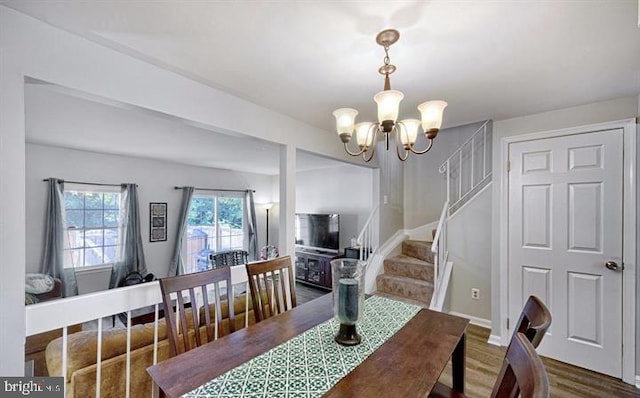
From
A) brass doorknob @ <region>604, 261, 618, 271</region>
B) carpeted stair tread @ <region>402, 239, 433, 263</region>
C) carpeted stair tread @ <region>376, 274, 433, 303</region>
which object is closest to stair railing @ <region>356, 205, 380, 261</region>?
carpeted stair tread @ <region>376, 274, 433, 303</region>

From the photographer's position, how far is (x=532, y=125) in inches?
106

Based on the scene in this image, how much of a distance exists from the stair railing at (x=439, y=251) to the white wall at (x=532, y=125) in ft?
1.63

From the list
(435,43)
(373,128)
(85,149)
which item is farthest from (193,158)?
(435,43)

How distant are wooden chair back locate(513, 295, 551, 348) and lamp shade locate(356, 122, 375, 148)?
1175 millimetres

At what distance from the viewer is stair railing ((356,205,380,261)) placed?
150 inches

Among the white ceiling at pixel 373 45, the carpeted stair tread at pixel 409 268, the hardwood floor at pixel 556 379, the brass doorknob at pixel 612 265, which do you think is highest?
the white ceiling at pixel 373 45

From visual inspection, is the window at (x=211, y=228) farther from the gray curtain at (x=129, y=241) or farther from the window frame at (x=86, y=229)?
the window frame at (x=86, y=229)

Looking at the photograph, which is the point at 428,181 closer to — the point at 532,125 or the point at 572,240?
the point at 532,125

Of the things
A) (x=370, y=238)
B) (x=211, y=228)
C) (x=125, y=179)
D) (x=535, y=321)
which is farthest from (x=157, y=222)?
(x=535, y=321)

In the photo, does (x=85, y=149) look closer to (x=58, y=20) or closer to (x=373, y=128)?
(x=58, y=20)

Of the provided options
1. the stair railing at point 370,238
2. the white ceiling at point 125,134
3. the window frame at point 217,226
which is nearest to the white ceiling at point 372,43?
the white ceiling at point 125,134

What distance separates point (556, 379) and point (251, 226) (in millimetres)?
5824

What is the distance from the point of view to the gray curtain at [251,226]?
6742 mm

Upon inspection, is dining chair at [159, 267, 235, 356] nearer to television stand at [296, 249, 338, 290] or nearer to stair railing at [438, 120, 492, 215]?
stair railing at [438, 120, 492, 215]
